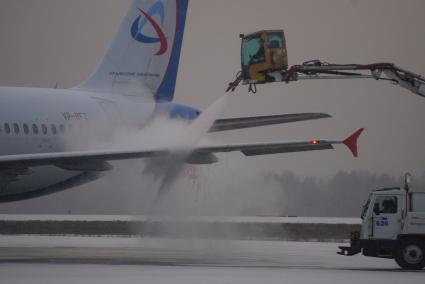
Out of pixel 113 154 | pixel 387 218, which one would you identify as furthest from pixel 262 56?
pixel 387 218

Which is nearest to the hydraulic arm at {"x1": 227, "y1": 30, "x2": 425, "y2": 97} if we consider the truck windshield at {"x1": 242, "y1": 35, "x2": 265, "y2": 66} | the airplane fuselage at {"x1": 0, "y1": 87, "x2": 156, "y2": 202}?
the truck windshield at {"x1": 242, "y1": 35, "x2": 265, "y2": 66}

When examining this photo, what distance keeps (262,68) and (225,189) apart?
8556 mm

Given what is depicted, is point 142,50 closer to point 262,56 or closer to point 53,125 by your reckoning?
point 53,125

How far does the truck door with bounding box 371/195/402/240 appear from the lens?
2988 cm

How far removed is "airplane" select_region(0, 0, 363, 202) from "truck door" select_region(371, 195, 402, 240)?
178cm

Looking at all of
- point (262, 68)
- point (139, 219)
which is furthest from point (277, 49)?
point (139, 219)

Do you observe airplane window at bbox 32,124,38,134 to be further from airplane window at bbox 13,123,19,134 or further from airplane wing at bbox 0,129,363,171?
airplane wing at bbox 0,129,363,171

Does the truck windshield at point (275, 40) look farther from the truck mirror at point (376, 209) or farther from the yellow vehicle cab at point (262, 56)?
the truck mirror at point (376, 209)

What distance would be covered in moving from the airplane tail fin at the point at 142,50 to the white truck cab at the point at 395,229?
1531 centimetres

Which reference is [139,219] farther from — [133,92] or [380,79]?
[380,79]

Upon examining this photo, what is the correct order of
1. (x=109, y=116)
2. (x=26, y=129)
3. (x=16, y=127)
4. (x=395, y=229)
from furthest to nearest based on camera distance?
(x=109, y=116) < (x=26, y=129) < (x=16, y=127) < (x=395, y=229)

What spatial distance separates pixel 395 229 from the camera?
2984 cm

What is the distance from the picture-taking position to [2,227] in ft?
190

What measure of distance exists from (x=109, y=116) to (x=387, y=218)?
45.4 ft
